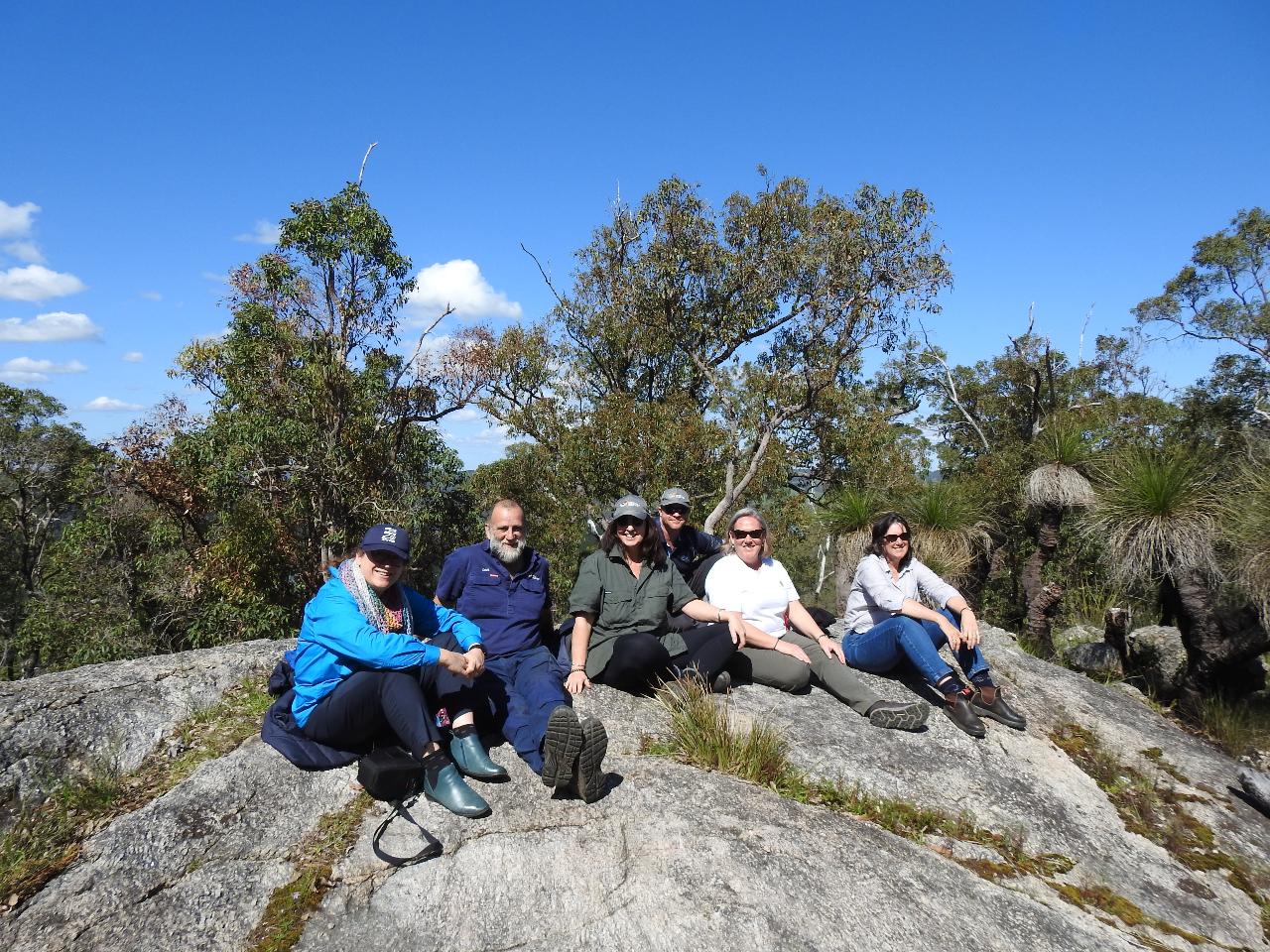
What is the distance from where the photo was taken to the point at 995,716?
5230 mm

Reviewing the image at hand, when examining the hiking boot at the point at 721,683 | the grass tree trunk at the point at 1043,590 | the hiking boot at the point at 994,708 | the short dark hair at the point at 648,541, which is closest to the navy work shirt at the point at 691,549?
the short dark hair at the point at 648,541

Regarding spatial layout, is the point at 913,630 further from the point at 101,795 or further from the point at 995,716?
the point at 101,795

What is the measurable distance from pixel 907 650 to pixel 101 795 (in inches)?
192

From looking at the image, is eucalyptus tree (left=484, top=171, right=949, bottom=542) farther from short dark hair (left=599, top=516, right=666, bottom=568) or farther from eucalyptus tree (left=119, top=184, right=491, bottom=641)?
short dark hair (left=599, top=516, right=666, bottom=568)

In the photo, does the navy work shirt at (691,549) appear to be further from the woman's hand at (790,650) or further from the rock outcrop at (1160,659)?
the rock outcrop at (1160,659)

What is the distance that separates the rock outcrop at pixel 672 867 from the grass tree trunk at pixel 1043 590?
14.5 ft

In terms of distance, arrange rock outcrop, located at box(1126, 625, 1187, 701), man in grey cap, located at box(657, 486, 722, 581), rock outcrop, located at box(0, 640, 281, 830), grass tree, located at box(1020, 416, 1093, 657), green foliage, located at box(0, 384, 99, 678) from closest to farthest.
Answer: rock outcrop, located at box(0, 640, 281, 830), man in grey cap, located at box(657, 486, 722, 581), rock outcrop, located at box(1126, 625, 1187, 701), grass tree, located at box(1020, 416, 1093, 657), green foliage, located at box(0, 384, 99, 678)

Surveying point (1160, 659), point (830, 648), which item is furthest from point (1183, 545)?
point (830, 648)

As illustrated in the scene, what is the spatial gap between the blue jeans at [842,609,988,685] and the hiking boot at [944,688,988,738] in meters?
0.16

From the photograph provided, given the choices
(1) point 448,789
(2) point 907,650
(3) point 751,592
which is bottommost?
(1) point 448,789

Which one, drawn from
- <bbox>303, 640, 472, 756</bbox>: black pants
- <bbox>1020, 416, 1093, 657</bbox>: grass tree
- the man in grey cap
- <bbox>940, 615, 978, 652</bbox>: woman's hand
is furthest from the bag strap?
<bbox>1020, 416, 1093, 657</bbox>: grass tree

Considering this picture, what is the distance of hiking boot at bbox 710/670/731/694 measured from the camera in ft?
16.5

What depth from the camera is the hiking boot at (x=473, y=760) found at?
3.71 meters

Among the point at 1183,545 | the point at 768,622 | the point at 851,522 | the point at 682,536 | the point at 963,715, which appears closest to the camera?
the point at 963,715
